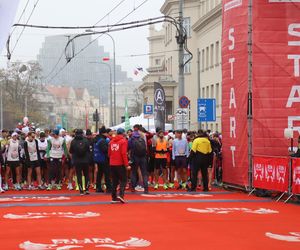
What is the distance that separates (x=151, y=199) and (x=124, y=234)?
6.41 meters

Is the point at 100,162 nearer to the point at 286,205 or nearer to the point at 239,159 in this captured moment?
the point at 239,159

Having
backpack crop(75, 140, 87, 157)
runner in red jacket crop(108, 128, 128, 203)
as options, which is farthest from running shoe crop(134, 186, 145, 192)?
runner in red jacket crop(108, 128, 128, 203)

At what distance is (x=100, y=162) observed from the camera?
59.9 ft

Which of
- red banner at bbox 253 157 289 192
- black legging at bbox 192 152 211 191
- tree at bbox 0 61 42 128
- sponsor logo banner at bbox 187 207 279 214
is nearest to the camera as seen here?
sponsor logo banner at bbox 187 207 279 214

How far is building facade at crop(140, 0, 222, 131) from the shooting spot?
58.6 m

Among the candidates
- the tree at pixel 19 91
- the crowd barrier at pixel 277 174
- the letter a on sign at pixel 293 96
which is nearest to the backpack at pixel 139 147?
the crowd barrier at pixel 277 174

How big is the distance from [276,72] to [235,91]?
1.62m

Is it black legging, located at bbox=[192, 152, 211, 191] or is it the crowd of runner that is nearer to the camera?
the crowd of runner

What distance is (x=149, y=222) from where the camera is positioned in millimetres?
11539

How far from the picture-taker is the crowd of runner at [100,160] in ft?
59.6

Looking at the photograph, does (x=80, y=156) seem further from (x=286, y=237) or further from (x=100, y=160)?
(x=286, y=237)

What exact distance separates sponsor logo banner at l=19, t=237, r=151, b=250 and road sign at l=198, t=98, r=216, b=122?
16667 mm

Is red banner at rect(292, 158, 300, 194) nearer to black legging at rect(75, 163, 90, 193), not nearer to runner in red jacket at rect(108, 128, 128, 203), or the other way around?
runner in red jacket at rect(108, 128, 128, 203)

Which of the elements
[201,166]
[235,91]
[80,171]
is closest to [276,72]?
[235,91]
